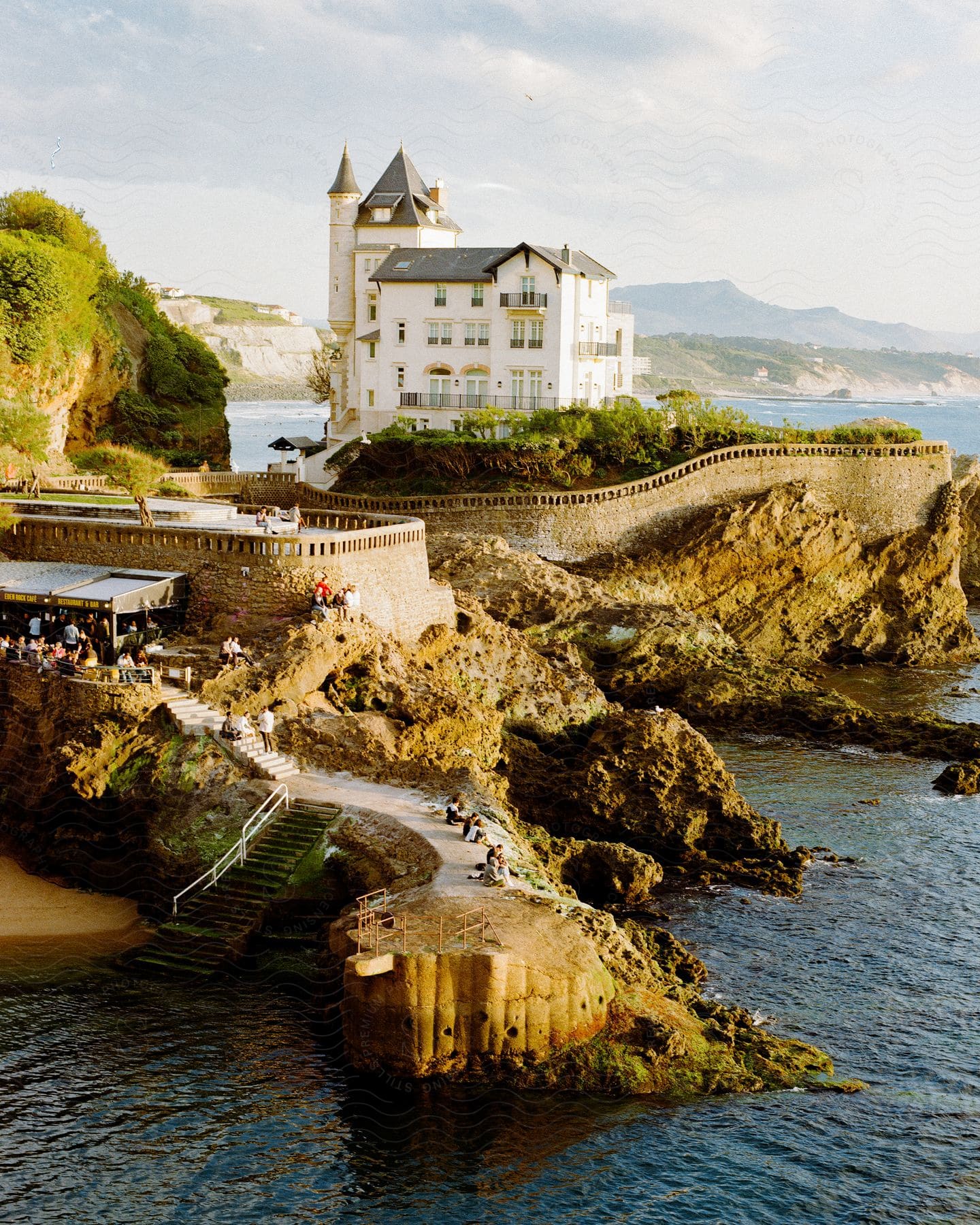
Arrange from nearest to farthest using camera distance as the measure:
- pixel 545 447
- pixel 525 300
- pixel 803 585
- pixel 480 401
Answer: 1. pixel 803 585
2. pixel 545 447
3. pixel 525 300
4. pixel 480 401

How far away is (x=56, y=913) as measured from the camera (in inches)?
1310

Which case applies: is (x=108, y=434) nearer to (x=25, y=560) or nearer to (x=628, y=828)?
(x=25, y=560)

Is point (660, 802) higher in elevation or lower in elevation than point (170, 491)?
lower

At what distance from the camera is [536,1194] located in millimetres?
22578

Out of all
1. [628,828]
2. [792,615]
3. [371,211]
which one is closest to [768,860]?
[628,828]

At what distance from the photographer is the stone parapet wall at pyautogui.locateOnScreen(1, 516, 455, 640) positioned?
139ft

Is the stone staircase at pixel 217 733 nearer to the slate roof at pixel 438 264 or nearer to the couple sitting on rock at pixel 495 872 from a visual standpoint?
→ the couple sitting on rock at pixel 495 872

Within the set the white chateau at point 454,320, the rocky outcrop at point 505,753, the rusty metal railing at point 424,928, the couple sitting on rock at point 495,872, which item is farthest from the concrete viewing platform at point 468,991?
the white chateau at point 454,320

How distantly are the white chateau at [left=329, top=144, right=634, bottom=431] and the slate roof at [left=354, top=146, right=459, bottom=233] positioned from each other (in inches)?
4.4

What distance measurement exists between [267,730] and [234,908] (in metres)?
6.05

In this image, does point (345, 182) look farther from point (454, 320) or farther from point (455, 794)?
point (455, 794)

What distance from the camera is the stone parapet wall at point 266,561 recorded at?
42250 mm

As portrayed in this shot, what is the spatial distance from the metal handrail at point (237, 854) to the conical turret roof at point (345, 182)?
5797 centimetres

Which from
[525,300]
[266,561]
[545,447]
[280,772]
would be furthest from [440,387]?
[280,772]
